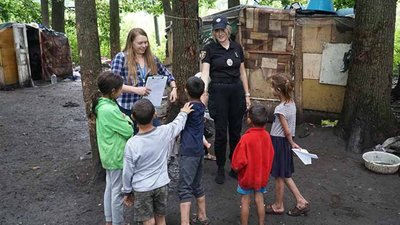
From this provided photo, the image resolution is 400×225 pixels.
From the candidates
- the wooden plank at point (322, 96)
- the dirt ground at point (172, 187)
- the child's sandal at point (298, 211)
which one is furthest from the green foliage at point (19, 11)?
the child's sandal at point (298, 211)

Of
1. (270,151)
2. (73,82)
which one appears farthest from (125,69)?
(73,82)

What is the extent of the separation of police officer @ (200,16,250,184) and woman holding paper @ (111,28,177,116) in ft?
2.39

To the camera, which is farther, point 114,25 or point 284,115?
point 114,25

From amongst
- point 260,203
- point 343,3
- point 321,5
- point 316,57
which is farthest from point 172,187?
point 343,3

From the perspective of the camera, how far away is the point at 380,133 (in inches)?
229

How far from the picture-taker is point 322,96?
23.0 feet

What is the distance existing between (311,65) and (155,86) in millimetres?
4234

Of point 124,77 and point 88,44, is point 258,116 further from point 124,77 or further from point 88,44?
point 88,44

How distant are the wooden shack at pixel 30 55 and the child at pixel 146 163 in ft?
35.5

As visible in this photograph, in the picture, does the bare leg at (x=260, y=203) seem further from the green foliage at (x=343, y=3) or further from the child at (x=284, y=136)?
the green foliage at (x=343, y=3)

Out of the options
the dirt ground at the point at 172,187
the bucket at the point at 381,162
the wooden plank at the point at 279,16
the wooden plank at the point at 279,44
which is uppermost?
the wooden plank at the point at 279,16

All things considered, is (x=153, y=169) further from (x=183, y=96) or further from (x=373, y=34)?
(x=373, y=34)

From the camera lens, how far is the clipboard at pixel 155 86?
3.57m

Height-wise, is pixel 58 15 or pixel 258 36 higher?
pixel 58 15
